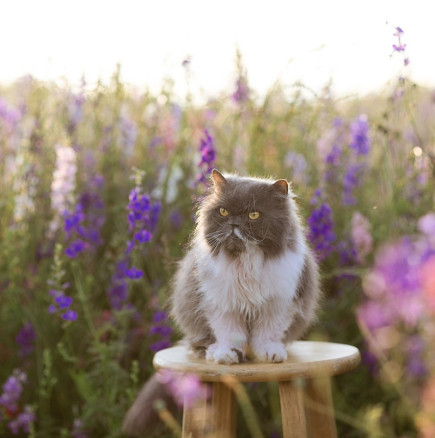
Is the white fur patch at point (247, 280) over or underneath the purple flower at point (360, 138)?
underneath

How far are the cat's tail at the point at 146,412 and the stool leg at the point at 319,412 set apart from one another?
1.76 feet

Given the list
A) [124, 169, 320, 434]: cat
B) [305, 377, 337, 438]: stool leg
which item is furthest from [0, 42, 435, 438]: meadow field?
[124, 169, 320, 434]: cat

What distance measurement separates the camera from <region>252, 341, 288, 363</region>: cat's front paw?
81.3 inches

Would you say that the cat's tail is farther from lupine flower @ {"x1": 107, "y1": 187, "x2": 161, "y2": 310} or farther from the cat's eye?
the cat's eye

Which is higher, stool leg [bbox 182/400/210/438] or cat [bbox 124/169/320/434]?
cat [bbox 124/169/320/434]

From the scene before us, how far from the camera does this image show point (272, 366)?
1.98 m

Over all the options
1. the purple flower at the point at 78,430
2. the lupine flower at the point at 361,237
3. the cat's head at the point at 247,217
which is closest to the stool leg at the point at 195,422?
the cat's head at the point at 247,217

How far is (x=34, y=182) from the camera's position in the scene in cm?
344

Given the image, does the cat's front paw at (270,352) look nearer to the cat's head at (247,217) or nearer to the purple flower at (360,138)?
the cat's head at (247,217)

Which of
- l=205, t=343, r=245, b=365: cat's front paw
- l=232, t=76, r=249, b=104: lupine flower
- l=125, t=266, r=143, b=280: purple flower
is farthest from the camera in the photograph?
l=232, t=76, r=249, b=104: lupine flower

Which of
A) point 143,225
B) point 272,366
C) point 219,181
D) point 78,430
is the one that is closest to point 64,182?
point 143,225

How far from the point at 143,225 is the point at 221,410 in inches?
32.4

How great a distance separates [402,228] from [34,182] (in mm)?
1853

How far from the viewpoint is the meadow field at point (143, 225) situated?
9.30ft
